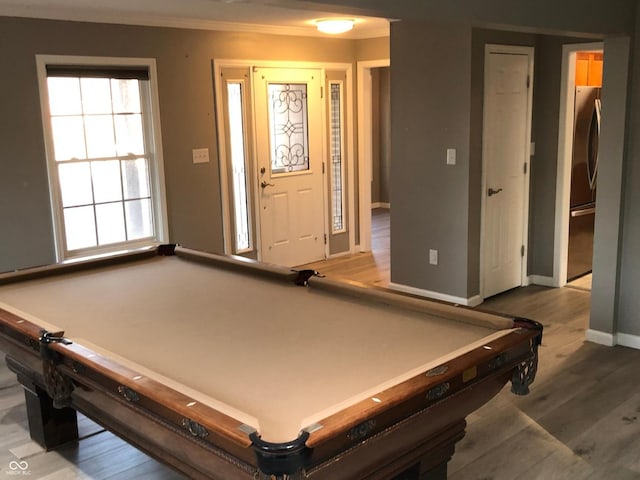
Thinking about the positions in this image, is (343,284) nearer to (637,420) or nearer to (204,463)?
(204,463)

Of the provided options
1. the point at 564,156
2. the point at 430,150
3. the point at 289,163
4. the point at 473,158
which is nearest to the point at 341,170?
the point at 289,163

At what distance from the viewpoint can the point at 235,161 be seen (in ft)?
19.6

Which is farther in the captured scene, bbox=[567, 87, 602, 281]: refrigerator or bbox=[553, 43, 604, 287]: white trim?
bbox=[567, 87, 602, 281]: refrigerator

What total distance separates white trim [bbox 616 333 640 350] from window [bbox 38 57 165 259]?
360 cm

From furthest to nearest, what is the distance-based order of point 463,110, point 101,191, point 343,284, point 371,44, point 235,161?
point 371,44
point 235,161
point 101,191
point 463,110
point 343,284

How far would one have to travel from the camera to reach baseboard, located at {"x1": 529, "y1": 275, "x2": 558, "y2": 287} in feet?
18.4

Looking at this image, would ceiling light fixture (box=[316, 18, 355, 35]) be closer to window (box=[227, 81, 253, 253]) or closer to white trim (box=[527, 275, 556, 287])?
window (box=[227, 81, 253, 253])

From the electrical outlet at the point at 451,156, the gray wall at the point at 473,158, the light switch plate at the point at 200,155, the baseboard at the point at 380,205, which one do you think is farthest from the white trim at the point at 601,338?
the baseboard at the point at 380,205

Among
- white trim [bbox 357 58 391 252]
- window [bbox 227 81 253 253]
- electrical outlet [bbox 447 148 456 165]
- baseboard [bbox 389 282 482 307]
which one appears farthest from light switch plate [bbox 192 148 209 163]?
electrical outlet [bbox 447 148 456 165]

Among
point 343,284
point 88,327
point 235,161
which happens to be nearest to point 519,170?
point 235,161

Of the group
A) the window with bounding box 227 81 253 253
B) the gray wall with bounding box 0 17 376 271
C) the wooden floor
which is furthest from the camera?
the window with bounding box 227 81 253 253

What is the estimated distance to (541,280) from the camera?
5676 millimetres

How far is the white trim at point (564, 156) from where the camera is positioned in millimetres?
5160

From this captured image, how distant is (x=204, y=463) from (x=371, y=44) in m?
5.45
